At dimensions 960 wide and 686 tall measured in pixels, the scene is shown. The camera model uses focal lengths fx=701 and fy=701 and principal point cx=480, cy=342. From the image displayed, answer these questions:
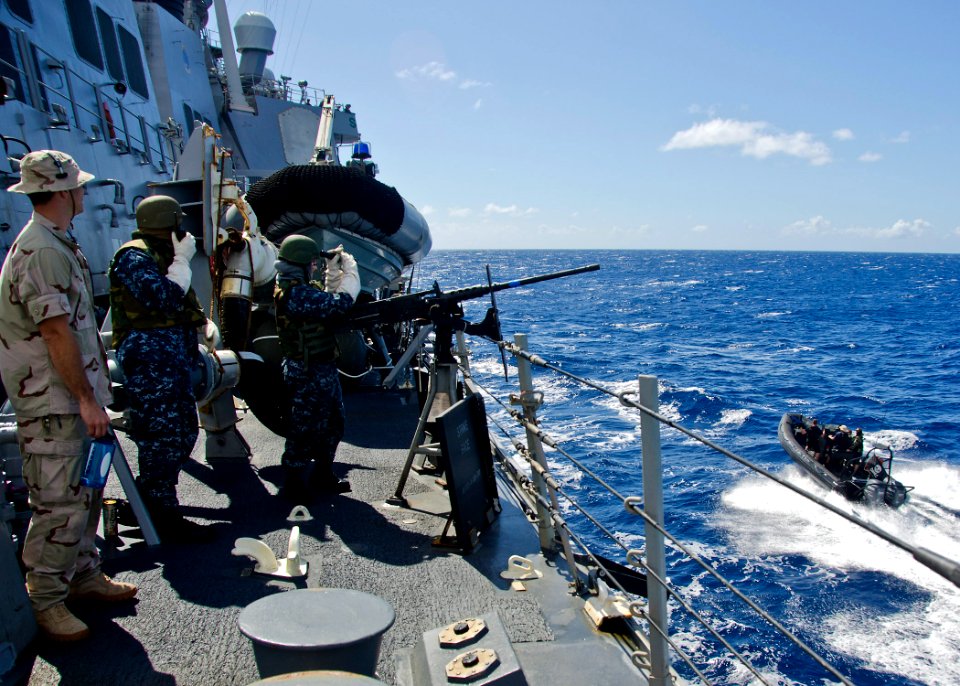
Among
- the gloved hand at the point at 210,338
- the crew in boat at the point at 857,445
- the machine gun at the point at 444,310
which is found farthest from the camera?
the crew in boat at the point at 857,445

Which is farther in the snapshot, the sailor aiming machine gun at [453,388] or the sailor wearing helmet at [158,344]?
the sailor aiming machine gun at [453,388]

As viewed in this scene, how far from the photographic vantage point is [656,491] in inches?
83.7

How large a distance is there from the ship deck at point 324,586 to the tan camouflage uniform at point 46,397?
1.21ft

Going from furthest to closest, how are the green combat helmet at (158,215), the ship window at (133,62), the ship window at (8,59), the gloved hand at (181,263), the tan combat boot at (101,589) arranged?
the ship window at (133,62)
the ship window at (8,59)
the gloved hand at (181,263)
the green combat helmet at (158,215)
the tan combat boot at (101,589)

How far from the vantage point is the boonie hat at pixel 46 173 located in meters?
2.49

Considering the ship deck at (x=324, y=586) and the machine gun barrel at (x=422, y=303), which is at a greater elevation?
the machine gun barrel at (x=422, y=303)

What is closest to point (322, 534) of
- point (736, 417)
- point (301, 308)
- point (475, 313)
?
point (301, 308)

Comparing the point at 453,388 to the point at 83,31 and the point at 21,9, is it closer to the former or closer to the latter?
the point at 21,9

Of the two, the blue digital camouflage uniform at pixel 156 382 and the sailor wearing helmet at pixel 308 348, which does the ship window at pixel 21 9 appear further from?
the blue digital camouflage uniform at pixel 156 382

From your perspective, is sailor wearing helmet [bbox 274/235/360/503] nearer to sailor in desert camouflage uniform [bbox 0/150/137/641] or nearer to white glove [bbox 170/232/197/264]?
white glove [bbox 170/232/197/264]

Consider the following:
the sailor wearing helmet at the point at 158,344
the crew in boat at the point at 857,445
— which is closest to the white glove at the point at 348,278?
the sailor wearing helmet at the point at 158,344

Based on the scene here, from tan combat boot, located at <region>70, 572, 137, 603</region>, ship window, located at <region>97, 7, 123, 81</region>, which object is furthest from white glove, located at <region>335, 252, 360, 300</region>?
ship window, located at <region>97, 7, 123, 81</region>

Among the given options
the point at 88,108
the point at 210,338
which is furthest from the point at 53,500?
the point at 88,108

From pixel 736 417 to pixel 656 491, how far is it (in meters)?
18.4
